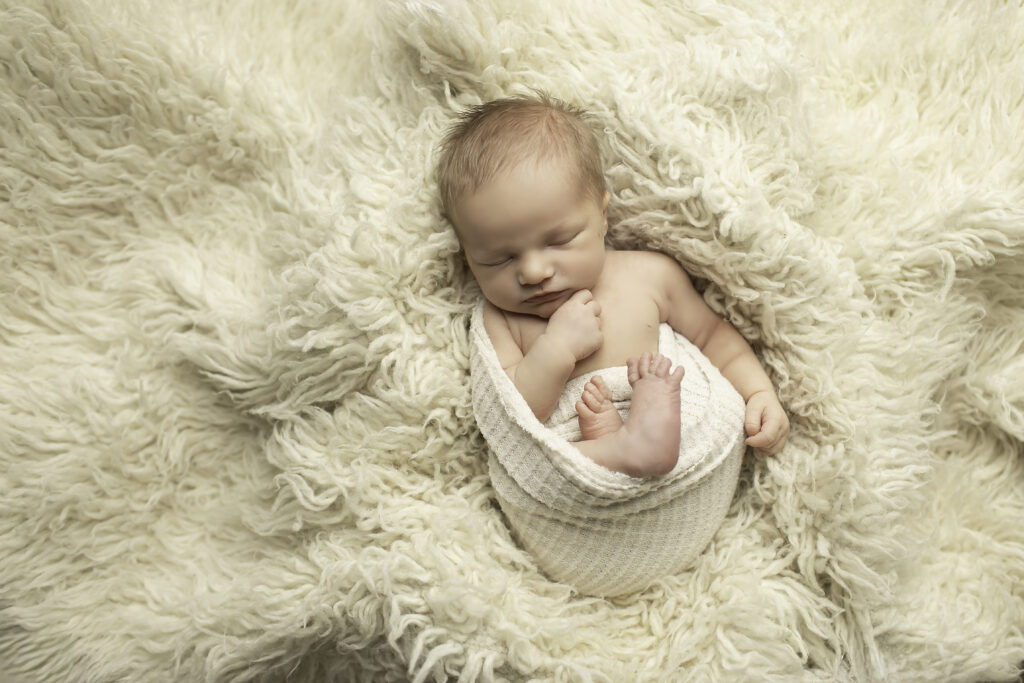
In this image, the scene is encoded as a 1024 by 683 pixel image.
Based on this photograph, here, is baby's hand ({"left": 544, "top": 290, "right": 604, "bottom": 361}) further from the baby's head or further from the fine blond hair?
the fine blond hair

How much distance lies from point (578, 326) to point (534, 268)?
0.09 metres

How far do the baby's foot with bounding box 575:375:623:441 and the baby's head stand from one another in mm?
122

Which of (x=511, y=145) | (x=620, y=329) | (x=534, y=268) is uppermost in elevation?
(x=511, y=145)

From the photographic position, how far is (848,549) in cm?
100

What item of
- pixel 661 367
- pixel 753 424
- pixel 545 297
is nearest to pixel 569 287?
pixel 545 297

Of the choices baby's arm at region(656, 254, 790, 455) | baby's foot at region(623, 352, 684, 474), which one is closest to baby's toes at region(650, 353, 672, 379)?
baby's foot at region(623, 352, 684, 474)

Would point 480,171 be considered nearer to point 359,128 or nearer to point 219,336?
point 359,128

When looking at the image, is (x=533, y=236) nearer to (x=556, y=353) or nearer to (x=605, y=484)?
(x=556, y=353)

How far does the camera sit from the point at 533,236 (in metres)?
0.98

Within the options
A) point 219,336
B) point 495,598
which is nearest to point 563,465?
point 495,598

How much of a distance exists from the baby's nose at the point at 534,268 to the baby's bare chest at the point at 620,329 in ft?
0.28

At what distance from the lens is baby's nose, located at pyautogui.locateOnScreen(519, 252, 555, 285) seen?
987 mm

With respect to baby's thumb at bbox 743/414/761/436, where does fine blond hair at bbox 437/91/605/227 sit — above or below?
above

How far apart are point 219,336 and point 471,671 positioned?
54cm
